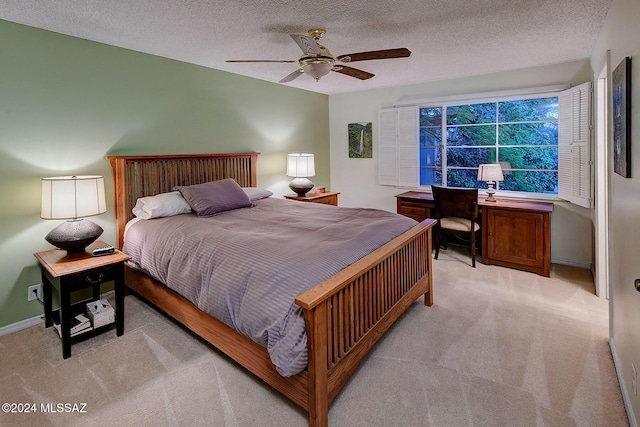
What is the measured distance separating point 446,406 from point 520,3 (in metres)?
2.67

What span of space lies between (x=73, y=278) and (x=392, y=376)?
7.38 feet

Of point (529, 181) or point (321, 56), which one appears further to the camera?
point (529, 181)

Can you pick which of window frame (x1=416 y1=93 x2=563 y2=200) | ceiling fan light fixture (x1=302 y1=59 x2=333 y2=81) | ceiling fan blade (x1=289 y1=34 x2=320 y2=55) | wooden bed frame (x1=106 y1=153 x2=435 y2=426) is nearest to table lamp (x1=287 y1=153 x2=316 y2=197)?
wooden bed frame (x1=106 y1=153 x2=435 y2=426)

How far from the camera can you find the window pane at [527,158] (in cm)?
456

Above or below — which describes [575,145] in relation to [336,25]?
below

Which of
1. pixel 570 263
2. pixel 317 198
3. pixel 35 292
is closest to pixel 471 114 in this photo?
pixel 570 263

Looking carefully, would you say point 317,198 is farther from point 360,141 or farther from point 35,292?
point 35,292

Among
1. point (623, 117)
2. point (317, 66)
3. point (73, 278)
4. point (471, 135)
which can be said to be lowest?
point (73, 278)

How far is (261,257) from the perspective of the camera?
2.06 metres

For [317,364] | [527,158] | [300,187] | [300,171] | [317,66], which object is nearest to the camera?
[317,364]

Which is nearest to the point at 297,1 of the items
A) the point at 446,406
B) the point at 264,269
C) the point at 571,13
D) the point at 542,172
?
the point at 264,269

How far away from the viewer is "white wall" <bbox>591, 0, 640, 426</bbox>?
158 centimetres

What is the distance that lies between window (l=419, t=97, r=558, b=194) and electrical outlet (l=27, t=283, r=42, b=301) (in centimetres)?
476

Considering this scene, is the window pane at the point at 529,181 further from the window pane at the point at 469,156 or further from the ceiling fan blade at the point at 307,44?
the ceiling fan blade at the point at 307,44
